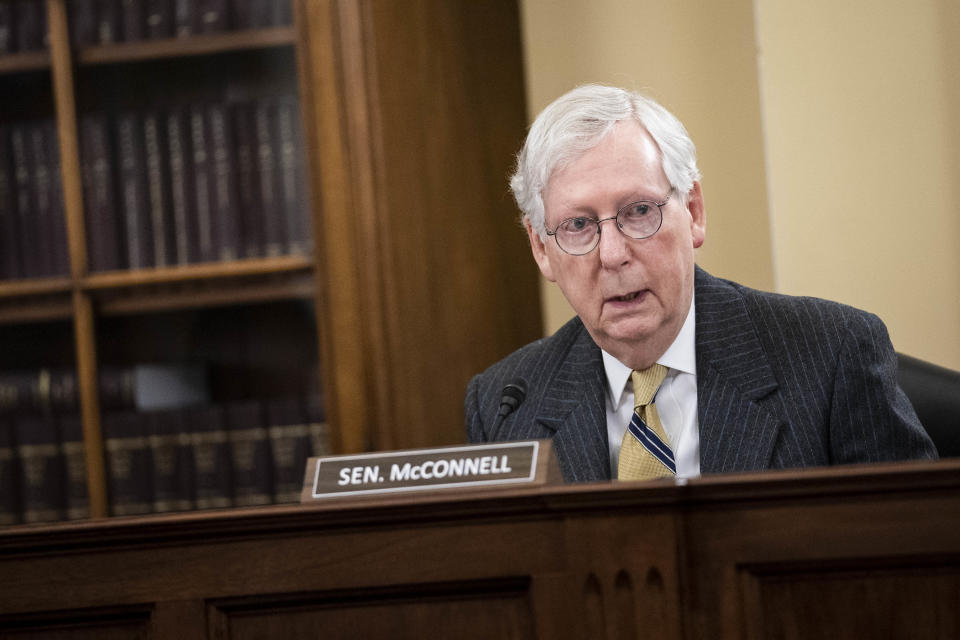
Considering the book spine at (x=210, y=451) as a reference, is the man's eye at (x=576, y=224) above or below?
above

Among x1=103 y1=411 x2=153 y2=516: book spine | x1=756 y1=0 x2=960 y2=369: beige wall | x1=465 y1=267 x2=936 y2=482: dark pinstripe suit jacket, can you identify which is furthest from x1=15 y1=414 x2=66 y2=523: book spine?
x1=756 y1=0 x2=960 y2=369: beige wall

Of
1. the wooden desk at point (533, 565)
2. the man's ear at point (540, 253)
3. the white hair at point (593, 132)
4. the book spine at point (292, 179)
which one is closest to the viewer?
the wooden desk at point (533, 565)

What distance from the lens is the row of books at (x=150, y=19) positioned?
2.36 m

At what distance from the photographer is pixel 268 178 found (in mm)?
2334

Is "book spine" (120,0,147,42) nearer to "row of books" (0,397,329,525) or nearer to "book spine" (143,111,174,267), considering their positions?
"book spine" (143,111,174,267)

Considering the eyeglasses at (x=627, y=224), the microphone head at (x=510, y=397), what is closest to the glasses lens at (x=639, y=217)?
the eyeglasses at (x=627, y=224)

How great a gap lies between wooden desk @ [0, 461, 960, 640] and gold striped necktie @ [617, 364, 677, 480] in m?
0.54

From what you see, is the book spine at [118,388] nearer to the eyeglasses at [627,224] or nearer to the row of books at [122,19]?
the row of books at [122,19]

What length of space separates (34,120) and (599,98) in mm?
1430

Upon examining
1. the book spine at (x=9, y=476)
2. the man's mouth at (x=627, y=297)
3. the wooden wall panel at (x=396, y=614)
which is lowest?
the book spine at (x=9, y=476)

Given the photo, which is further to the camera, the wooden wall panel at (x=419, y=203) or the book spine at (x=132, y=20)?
the book spine at (x=132, y=20)

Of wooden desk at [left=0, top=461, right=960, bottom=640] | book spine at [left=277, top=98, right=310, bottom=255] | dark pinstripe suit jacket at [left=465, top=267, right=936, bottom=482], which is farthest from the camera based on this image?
book spine at [left=277, top=98, right=310, bottom=255]

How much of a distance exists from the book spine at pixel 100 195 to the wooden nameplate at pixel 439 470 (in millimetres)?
1478

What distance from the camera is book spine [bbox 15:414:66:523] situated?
7.79ft
